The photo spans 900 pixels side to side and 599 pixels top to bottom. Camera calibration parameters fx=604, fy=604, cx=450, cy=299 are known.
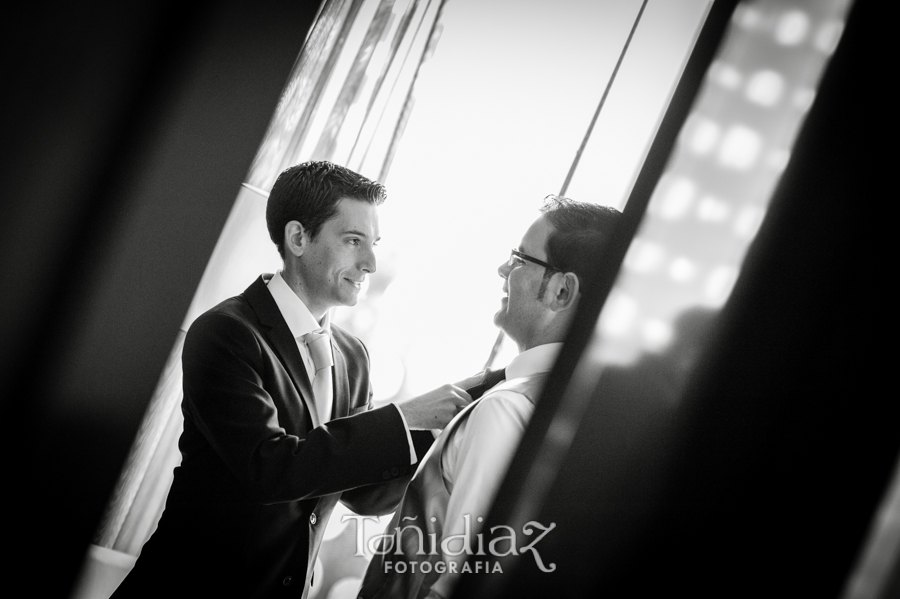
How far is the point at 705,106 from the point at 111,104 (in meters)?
1.01

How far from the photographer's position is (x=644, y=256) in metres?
1.05

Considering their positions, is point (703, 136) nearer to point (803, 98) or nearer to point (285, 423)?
point (803, 98)

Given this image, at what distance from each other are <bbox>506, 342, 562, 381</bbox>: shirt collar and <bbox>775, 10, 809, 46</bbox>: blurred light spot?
2.13 ft

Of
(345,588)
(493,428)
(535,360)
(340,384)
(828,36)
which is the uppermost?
(828,36)

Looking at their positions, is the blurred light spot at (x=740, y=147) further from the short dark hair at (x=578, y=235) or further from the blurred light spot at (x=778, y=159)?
the short dark hair at (x=578, y=235)

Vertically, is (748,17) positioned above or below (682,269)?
above

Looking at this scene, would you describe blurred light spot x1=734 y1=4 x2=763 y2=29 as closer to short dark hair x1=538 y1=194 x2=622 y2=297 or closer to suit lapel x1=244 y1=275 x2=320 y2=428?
short dark hair x1=538 y1=194 x2=622 y2=297

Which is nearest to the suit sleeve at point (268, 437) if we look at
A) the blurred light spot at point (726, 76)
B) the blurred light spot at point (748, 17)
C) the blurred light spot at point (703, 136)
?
the blurred light spot at point (703, 136)

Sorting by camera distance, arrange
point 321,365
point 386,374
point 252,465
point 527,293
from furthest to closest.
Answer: point 386,374 < point 321,365 < point 527,293 < point 252,465

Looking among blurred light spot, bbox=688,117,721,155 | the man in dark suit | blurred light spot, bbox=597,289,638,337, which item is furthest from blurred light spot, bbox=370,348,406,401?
blurred light spot, bbox=688,117,721,155

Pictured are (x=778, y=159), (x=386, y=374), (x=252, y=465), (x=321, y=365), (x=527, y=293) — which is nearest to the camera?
(x=778, y=159)

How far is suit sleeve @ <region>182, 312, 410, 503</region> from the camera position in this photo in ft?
3.72

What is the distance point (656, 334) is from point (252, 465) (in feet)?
2.53

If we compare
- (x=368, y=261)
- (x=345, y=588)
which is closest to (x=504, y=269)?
(x=368, y=261)
